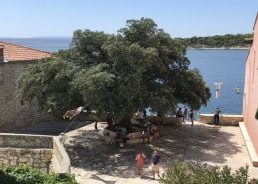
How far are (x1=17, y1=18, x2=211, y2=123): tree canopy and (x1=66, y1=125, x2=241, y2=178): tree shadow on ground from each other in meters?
1.81

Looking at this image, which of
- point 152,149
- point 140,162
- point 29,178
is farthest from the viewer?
point 152,149

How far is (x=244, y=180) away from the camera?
34.8 feet

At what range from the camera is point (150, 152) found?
76.3 feet

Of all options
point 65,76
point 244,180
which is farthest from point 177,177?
point 65,76

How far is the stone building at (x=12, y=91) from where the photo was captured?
89.2 ft

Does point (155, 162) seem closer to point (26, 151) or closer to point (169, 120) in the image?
point (26, 151)

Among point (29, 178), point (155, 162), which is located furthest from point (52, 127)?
point (29, 178)

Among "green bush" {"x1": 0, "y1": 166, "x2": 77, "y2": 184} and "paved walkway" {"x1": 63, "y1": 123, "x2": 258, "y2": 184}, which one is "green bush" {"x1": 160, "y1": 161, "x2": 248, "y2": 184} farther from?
"paved walkway" {"x1": 63, "y1": 123, "x2": 258, "y2": 184}

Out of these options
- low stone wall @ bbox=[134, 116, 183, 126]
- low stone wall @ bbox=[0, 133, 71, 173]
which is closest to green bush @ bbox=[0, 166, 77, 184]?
low stone wall @ bbox=[0, 133, 71, 173]

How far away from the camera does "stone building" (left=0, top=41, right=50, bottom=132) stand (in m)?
27.2

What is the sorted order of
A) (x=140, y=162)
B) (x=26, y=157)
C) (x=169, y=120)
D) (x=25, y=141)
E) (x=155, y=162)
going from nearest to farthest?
(x=26, y=157), (x=25, y=141), (x=155, y=162), (x=140, y=162), (x=169, y=120)

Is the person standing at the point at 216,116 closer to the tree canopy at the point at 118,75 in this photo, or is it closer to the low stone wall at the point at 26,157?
the tree canopy at the point at 118,75

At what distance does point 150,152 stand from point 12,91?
32.0ft

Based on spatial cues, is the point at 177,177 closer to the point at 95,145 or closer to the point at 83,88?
the point at 83,88
